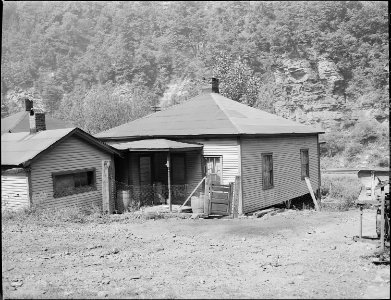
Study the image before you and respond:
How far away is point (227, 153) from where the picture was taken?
17719 millimetres

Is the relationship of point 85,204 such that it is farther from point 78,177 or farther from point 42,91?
point 42,91

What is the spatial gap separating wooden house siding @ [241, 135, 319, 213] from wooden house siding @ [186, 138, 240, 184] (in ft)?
0.95

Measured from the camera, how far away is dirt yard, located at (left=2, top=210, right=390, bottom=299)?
714 cm

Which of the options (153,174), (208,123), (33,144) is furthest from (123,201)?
(208,123)

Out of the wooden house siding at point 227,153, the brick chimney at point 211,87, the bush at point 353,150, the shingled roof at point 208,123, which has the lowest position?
the bush at point 353,150

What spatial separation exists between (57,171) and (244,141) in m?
7.46

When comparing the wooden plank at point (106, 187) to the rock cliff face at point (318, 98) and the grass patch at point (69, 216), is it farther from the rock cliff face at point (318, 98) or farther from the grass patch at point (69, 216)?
the rock cliff face at point (318, 98)

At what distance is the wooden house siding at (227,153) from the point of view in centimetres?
1747

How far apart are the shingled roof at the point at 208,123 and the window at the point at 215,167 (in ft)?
3.88

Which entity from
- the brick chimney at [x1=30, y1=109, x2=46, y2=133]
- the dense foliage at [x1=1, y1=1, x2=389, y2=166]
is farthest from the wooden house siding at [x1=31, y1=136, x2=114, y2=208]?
the dense foliage at [x1=1, y1=1, x2=389, y2=166]

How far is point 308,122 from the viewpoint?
195 ft

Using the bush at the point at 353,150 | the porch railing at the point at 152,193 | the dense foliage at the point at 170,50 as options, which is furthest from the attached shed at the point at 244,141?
the bush at the point at 353,150

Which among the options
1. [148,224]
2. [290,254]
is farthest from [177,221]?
[290,254]

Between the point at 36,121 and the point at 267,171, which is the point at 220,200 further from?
the point at 36,121
